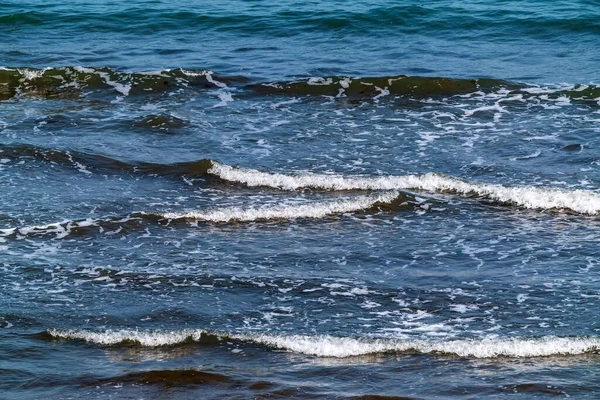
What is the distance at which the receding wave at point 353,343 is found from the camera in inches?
302

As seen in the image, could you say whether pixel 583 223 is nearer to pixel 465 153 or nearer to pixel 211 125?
pixel 465 153

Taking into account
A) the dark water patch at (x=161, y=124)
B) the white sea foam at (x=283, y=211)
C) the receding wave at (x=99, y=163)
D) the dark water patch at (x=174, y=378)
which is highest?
the dark water patch at (x=161, y=124)

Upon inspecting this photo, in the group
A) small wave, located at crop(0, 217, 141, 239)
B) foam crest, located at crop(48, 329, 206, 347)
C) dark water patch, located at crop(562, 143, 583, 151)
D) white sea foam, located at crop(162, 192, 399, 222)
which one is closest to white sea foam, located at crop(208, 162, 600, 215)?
white sea foam, located at crop(162, 192, 399, 222)

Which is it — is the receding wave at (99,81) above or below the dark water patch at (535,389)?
above

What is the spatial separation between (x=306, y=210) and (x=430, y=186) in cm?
172

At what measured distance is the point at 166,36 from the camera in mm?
20875

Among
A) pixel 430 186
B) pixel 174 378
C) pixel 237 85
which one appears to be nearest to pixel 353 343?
pixel 174 378

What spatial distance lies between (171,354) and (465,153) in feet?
21.7

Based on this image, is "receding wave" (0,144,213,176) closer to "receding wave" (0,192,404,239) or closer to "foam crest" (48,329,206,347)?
"receding wave" (0,192,404,239)

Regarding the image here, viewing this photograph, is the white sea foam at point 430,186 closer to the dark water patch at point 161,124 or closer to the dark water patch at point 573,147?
the dark water patch at point 573,147

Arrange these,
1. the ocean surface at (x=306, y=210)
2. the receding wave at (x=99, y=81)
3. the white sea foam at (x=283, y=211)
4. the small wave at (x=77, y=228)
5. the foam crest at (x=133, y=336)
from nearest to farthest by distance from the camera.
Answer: the ocean surface at (x=306, y=210) < the foam crest at (x=133, y=336) < the small wave at (x=77, y=228) < the white sea foam at (x=283, y=211) < the receding wave at (x=99, y=81)

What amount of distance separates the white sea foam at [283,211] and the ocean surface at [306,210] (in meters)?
0.03

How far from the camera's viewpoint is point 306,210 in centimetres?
1125

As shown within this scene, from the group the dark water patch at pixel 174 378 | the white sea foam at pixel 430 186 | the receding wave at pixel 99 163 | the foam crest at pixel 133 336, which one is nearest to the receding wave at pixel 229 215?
the white sea foam at pixel 430 186
